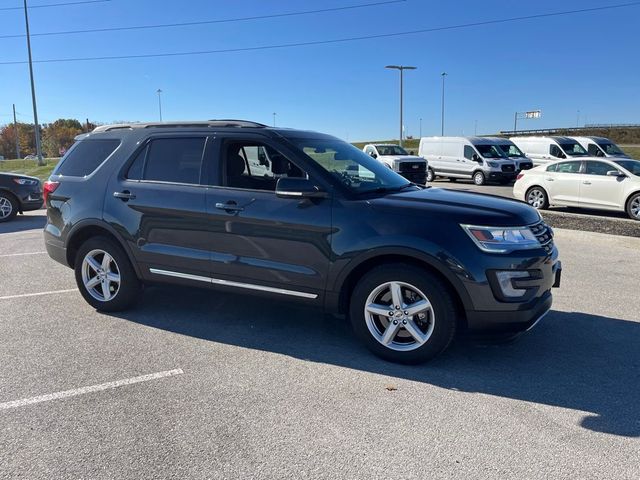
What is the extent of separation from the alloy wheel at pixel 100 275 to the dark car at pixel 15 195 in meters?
8.91

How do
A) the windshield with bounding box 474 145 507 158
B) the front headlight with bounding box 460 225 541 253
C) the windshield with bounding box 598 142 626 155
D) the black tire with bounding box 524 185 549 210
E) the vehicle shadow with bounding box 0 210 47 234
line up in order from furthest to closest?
the windshield with bounding box 598 142 626 155 < the windshield with bounding box 474 145 507 158 < the black tire with bounding box 524 185 549 210 < the vehicle shadow with bounding box 0 210 47 234 < the front headlight with bounding box 460 225 541 253

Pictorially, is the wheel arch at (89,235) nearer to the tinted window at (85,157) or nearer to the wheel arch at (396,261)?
the tinted window at (85,157)

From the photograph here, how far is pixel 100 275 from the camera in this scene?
17.4ft

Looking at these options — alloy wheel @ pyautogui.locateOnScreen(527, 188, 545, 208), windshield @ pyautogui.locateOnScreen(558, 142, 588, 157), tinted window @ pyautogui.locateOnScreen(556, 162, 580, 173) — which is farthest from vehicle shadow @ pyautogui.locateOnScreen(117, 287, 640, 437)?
windshield @ pyautogui.locateOnScreen(558, 142, 588, 157)

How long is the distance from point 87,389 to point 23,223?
10.4 m

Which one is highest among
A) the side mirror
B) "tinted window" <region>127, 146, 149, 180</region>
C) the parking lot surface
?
"tinted window" <region>127, 146, 149, 180</region>

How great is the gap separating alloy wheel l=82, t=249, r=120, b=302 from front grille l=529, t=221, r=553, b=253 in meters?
3.83

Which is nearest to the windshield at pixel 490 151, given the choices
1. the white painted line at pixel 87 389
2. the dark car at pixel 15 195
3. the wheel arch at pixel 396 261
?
the dark car at pixel 15 195

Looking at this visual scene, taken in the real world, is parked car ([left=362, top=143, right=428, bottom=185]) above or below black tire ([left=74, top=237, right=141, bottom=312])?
above

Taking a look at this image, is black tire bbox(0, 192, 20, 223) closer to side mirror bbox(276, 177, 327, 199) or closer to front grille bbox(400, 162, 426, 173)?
side mirror bbox(276, 177, 327, 199)

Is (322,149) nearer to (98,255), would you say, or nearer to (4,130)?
(98,255)

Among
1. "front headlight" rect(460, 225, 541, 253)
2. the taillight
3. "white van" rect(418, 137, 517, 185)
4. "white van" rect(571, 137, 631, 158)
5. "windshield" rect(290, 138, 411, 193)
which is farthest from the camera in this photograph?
"white van" rect(571, 137, 631, 158)

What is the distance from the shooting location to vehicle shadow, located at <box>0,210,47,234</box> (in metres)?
11.6

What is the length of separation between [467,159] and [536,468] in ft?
72.2
